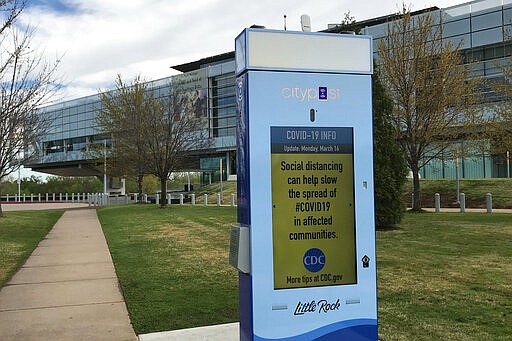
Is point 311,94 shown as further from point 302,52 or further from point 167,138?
point 167,138

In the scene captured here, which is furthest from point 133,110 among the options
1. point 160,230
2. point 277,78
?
point 277,78

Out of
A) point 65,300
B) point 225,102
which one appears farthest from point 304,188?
point 225,102

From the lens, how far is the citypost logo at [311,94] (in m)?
4.31

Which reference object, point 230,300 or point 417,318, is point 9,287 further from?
point 417,318

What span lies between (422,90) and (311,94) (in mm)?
18708

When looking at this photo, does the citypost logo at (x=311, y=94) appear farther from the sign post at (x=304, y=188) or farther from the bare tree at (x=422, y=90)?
the bare tree at (x=422, y=90)

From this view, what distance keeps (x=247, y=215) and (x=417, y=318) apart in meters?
3.03

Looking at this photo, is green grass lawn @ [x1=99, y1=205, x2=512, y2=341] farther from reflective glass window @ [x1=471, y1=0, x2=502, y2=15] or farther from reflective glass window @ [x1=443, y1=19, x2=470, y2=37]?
reflective glass window @ [x1=443, y1=19, x2=470, y2=37]

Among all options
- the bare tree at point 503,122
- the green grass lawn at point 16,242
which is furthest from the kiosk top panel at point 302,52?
the bare tree at point 503,122

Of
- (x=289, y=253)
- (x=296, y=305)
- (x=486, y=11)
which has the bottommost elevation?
(x=296, y=305)

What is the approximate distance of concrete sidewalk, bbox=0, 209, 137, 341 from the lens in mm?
5969

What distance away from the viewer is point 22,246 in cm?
1393

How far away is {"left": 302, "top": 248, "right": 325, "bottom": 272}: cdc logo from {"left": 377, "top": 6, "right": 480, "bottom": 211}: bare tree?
1786cm

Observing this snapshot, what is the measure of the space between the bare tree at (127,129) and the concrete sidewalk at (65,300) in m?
17.6
